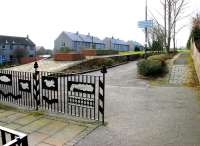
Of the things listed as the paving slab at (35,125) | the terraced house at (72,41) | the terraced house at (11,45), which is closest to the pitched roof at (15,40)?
the terraced house at (11,45)

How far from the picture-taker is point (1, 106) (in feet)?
25.3

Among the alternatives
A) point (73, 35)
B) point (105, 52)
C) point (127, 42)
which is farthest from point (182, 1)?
point (127, 42)

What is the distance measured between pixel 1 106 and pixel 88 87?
3.27 metres

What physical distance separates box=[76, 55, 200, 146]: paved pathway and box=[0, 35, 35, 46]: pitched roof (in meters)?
57.7

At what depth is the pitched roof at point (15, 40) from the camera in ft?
204

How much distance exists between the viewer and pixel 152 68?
1391 centimetres

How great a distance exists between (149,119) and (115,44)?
8091cm

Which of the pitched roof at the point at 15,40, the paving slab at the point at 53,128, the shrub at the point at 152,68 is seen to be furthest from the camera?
the pitched roof at the point at 15,40

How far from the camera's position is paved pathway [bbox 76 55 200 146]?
511 cm

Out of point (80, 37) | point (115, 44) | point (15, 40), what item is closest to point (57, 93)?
point (15, 40)

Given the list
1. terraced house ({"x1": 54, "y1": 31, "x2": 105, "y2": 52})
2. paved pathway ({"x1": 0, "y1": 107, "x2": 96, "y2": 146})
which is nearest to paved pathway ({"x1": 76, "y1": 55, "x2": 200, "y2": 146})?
paved pathway ({"x1": 0, "y1": 107, "x2": 96, "y2": 146})

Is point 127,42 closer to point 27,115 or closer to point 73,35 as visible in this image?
point 73,35

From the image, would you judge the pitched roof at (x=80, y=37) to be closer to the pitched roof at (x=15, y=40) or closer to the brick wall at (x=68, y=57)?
the pitched roof at (x=15, y=40)

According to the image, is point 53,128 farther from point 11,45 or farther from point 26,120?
point 11,45
